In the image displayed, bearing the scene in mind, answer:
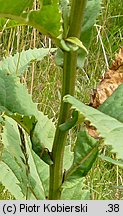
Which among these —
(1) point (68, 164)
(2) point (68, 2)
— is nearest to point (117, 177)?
(1) point (68, 164)

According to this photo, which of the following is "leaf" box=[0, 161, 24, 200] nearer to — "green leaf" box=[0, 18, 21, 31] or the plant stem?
the plant stem

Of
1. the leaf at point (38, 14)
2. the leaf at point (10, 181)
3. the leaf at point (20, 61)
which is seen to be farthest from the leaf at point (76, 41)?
the leaf at point (10, 181)

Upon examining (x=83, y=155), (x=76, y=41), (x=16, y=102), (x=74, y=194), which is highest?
(x=76, y=41)

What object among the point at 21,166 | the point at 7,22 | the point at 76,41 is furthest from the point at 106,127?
the point at 21,166

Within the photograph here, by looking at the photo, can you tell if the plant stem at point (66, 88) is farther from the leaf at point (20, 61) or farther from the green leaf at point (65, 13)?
the leaf at point (20, 61)

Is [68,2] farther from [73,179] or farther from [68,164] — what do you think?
[68,164]

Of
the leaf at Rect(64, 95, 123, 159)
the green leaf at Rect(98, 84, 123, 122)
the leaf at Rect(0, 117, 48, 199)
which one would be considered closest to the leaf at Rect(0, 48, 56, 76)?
the leaf at Rect(0, 117, 48, 199)

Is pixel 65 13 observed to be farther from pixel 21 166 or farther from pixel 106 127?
pixel 21 166
